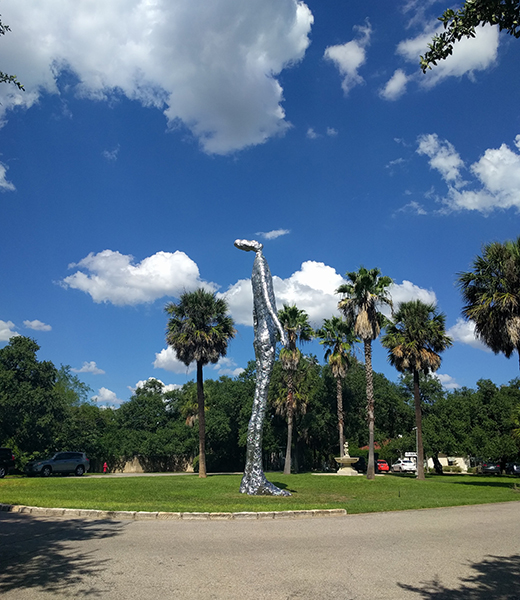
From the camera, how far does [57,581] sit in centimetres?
545

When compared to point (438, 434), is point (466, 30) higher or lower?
higher

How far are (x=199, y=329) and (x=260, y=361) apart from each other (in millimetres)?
14841

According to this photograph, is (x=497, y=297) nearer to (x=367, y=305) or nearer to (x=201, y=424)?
(x=367, y=305)

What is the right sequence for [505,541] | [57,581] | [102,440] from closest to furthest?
[57,581], [505,541], [102,440]

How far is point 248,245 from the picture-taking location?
58.3ft

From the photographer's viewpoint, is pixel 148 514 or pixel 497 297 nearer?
pixel 148 514

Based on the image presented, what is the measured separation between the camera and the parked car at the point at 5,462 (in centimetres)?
2774

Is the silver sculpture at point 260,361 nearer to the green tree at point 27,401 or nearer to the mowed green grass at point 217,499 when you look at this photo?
the mowed green grass at point 217,499

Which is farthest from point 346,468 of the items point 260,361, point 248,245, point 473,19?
point 473,19

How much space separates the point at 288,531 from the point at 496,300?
17.8 m

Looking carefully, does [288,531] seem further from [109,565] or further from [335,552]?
[109,565]

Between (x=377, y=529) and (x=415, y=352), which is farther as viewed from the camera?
(x=415, y=352)

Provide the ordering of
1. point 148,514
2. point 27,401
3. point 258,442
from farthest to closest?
point 27,401 < point 258,442 < point 148,514

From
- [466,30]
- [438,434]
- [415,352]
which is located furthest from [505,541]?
[438,434]
